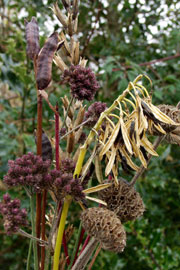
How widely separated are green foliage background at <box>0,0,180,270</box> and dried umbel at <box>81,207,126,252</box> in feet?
1.53

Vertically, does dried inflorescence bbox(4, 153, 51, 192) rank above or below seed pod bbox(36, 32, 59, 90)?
below

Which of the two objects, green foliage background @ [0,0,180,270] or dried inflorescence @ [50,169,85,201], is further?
green foliage background @ [0,0,180,270]

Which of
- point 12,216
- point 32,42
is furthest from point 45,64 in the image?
point 12,216

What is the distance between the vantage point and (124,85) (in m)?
0.85

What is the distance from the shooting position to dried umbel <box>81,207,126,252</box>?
1.09ft

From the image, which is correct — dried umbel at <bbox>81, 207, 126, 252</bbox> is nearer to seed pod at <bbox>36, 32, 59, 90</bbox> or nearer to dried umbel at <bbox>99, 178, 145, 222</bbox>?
dried umbel at <bbox>99, 178, 145, 222</bbox>

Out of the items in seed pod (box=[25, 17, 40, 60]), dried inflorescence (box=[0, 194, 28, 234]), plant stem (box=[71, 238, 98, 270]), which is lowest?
plant stem (box=[71, 238, 98, 270])

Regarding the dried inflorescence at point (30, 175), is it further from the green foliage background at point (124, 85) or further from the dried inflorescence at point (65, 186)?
the green foliage background at point (124, 85)

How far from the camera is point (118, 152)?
1.17 ft

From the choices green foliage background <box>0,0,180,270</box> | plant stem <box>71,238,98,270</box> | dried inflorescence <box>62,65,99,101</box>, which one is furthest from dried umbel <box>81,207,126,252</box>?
green foliage background <box>0,0,180,270</box>

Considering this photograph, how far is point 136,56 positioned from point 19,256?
36.6 inches

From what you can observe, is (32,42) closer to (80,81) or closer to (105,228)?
(80,81)

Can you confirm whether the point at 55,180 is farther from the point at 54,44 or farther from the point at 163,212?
the point at 163,212

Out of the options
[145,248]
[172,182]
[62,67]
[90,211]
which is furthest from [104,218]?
[172,182]
